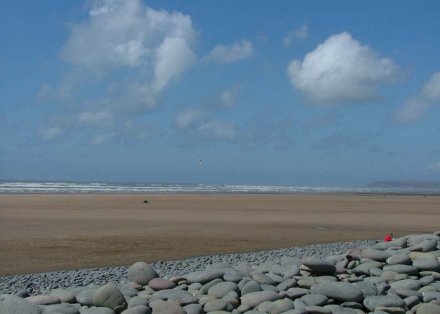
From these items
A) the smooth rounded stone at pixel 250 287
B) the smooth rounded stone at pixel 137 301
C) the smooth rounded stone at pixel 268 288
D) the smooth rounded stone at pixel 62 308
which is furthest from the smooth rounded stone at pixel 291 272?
the smooth rounded stone at pixel 62 308

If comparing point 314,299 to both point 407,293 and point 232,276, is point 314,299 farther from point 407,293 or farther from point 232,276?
point 407,293

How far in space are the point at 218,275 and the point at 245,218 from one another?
22004mm

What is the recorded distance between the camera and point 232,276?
9.67m

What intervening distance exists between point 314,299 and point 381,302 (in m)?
0.96

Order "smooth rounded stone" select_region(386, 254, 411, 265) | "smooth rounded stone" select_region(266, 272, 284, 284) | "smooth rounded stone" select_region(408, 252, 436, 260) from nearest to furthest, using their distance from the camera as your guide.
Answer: "smooth rounded stone" select_region(266, 272, 284, 284)
"smooth rounded stone" select_region(386, 254, 411, 265)
"smooth rounded stone" select_region(408, 252, 436, 260)

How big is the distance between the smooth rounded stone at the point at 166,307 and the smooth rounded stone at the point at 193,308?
13 cm

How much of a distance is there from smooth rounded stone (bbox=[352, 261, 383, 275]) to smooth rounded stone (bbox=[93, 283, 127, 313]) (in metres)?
4.08

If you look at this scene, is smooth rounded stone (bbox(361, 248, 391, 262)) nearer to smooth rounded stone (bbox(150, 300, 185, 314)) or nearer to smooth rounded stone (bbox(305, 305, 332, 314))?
smooth rounded stone (bbox(305, 305, 332, 314))

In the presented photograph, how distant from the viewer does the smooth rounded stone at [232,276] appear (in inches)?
377

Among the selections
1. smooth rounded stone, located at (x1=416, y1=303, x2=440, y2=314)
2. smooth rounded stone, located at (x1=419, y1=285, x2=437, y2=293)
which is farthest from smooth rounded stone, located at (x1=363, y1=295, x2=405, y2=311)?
smooth rounded stone, located at (x1=419, y1=285, x2=437, y2=293)

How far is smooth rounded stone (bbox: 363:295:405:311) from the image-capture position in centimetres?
888

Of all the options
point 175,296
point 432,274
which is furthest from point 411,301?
point 175,296

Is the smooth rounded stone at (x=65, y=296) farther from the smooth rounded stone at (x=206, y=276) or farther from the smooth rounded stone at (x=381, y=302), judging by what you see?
the smooth rounded stone at (x=381, y=302)

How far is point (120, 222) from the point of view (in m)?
27.9
